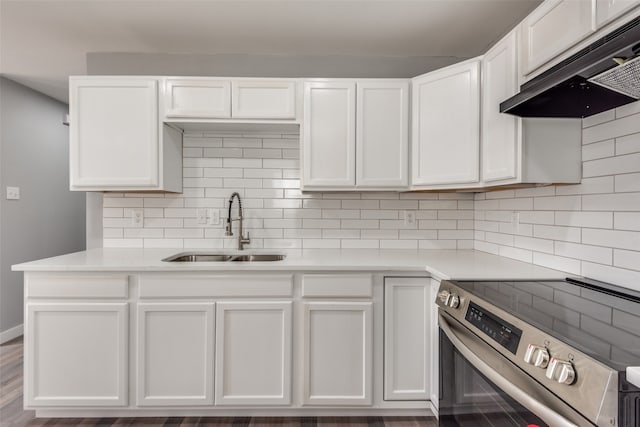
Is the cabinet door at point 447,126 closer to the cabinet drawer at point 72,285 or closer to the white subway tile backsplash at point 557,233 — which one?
the white subway tile backsplash at point 557,233

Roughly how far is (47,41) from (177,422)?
2.79 meters

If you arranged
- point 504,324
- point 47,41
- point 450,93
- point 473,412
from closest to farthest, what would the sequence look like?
point 504,324, point 473,412, point 450,93, point 47,41

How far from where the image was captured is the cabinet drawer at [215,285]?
2.01 m

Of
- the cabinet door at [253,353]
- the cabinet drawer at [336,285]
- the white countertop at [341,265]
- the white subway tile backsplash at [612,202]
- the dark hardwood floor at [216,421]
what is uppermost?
the white subway tile backsplash at [612,202]

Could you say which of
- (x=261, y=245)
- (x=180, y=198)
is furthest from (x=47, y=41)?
(x=261, y=245)

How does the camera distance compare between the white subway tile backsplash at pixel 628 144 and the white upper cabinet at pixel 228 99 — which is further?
the white upper cabinet at pixel 228 99

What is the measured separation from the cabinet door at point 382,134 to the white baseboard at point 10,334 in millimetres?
3569

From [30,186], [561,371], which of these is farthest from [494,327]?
[30,186]

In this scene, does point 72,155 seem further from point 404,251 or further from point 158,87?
point 404,251

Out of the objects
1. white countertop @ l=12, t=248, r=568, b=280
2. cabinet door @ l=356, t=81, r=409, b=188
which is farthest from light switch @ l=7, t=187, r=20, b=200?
cabinet door @ l=356, t=81, r=409, b=188

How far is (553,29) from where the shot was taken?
1.44m

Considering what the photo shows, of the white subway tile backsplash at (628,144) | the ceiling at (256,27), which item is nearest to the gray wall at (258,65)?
the ceiling at (256,27)

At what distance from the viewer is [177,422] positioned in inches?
80.6

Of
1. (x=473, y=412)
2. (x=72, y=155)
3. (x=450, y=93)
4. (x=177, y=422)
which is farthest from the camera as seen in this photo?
(x=72, y=155)
